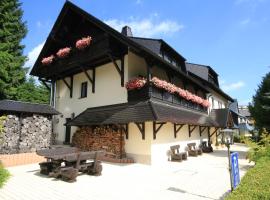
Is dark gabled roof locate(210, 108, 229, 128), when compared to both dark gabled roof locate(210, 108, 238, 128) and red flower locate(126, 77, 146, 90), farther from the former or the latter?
red flower locate(126, 77, 146, 90)

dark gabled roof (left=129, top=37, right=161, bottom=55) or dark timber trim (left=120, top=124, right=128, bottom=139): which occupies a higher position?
dark gabled roof (left=129, top=37, right=161, bottom=55)

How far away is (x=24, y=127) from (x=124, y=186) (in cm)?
830

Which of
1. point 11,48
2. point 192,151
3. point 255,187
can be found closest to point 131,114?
point 192,151

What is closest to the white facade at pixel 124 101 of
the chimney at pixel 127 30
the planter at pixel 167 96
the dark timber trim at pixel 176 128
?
the dark timber trim at pixel 176 128

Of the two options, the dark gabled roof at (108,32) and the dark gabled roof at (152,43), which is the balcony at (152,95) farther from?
the dark gabled roof at (152,43)

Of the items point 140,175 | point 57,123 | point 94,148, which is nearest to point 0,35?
point 57,123

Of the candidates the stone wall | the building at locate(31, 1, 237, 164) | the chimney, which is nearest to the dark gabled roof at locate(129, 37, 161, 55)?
the building at locate(31, 1, 237, 164)

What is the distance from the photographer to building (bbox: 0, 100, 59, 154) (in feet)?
41.3

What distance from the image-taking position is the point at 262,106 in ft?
55.1

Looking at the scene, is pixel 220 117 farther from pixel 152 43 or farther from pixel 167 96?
pixel 152 43

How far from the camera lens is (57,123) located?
19.0m

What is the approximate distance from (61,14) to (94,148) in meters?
10.1

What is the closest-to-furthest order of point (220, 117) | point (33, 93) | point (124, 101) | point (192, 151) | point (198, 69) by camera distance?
point (124, 101) → point (192, 151) → point (220, 117) → point (198, 69) → point (33, 93)

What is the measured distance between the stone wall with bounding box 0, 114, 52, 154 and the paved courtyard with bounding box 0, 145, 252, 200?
2724 mm
